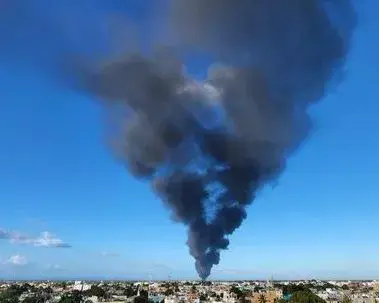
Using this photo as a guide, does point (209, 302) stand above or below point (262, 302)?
above

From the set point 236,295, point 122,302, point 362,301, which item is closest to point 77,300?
point 122,302

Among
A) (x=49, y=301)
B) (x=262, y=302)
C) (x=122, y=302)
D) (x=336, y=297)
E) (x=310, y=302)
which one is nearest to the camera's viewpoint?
(x=262, y=302)

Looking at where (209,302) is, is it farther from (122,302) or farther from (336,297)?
(336,297)

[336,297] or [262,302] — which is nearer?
[262,302]

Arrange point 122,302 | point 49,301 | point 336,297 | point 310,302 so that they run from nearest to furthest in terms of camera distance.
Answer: point 310,302, point 122,302, point 49,301, point 336,297

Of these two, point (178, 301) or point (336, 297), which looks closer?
point (178, 301)

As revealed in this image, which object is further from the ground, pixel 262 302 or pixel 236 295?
pixel 236 295

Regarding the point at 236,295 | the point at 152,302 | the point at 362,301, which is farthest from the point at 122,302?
the point at 362,301

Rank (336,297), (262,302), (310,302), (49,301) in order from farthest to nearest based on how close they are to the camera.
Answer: (336,297) < (49,301) < (310,302) < (262,302)

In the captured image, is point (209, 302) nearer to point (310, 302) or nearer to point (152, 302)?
point (152, 302)
